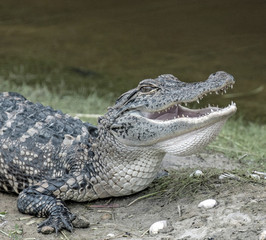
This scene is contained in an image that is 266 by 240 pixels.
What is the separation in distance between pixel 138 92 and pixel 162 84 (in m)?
0.22

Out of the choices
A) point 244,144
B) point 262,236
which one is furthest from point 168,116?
A: point 244,144

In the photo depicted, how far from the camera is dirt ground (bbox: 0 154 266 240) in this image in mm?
3949

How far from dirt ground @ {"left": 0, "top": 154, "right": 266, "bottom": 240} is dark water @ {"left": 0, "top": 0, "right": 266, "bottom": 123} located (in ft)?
18.1

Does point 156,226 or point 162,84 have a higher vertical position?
point 162,84

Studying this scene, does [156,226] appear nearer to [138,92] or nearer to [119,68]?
[138,92]

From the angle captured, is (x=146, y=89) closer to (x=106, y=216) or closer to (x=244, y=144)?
(x=106, y=216)

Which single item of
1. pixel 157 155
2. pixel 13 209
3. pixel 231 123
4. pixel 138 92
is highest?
pixel 138 92

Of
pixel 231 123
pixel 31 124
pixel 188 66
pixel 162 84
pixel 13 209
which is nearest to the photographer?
pixel 162 84

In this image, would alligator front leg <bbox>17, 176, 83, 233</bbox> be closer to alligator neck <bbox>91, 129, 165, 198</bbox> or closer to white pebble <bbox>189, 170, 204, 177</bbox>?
alligator neck <bbox>91, 129, 165, 198</bbox>

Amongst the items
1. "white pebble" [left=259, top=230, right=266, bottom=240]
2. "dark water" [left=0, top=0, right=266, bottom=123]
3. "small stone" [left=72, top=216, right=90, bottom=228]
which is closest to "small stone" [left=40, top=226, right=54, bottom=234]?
"small stone" [left=72, top=216, right=90, bottom=228]

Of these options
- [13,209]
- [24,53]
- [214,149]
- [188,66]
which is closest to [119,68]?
[188,66]

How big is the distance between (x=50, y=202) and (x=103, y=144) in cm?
69

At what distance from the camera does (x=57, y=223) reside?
173 inches

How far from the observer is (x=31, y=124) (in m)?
5.47
